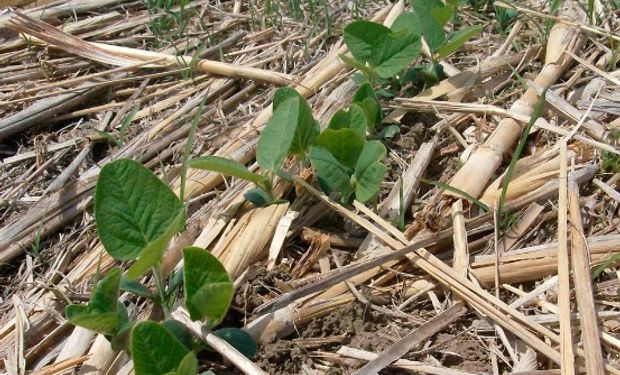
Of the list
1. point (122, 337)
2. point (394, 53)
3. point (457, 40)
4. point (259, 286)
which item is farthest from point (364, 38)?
point (122, 337)

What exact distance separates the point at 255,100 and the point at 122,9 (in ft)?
2.02

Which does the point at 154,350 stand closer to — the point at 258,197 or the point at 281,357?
the point at 281,357

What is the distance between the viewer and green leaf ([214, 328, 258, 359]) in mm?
1347

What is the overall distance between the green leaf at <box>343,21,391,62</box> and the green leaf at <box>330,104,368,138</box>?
22cm

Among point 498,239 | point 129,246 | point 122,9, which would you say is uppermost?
point 122,9

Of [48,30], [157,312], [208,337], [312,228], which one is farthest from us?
[48,30]

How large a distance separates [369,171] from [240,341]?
1.36 ft

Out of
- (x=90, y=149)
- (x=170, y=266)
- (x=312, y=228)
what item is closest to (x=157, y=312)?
(x=170, y=266)

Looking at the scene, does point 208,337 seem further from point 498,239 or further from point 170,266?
point 498,239

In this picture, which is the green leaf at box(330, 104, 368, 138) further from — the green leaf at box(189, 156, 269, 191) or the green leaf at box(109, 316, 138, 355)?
the green leaf at box(109, 316, 138, 355)

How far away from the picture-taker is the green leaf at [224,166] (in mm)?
1479

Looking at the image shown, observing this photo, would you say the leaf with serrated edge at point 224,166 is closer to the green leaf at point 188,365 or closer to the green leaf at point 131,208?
the green leaf at point 131,208

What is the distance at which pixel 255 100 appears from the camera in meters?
1.99

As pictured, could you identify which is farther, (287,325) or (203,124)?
(203,124)
